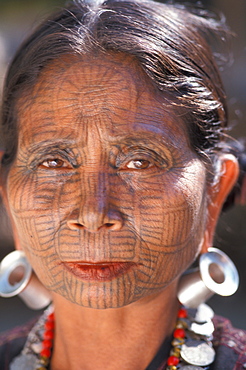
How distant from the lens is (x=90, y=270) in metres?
1.93

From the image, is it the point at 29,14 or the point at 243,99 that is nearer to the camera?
the point at 243,99

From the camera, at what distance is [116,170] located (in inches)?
77.7

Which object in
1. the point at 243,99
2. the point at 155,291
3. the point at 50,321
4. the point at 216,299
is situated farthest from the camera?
the point at 243,99

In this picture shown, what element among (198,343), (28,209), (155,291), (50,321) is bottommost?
(50,321)

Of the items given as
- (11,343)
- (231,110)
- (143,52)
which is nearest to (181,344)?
(11,343)

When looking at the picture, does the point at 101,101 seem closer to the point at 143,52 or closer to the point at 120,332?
the point at 143,52

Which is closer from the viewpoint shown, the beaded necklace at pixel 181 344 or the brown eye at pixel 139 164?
the brown eye at pixel 139 164

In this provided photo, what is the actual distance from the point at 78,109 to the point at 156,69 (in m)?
0.31

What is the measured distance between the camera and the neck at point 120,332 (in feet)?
7.16

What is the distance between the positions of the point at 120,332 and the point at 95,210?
2.00 feet

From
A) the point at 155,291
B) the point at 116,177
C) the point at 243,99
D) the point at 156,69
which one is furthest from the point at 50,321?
the point at 243,99

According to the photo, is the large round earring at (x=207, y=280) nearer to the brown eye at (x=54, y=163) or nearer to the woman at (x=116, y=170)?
the woman at (x=116, y=170)

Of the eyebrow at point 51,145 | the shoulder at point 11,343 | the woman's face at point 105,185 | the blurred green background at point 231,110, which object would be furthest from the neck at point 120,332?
the blurred green background at point 231,110

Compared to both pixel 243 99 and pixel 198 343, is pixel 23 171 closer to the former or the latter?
pixel 198 343
